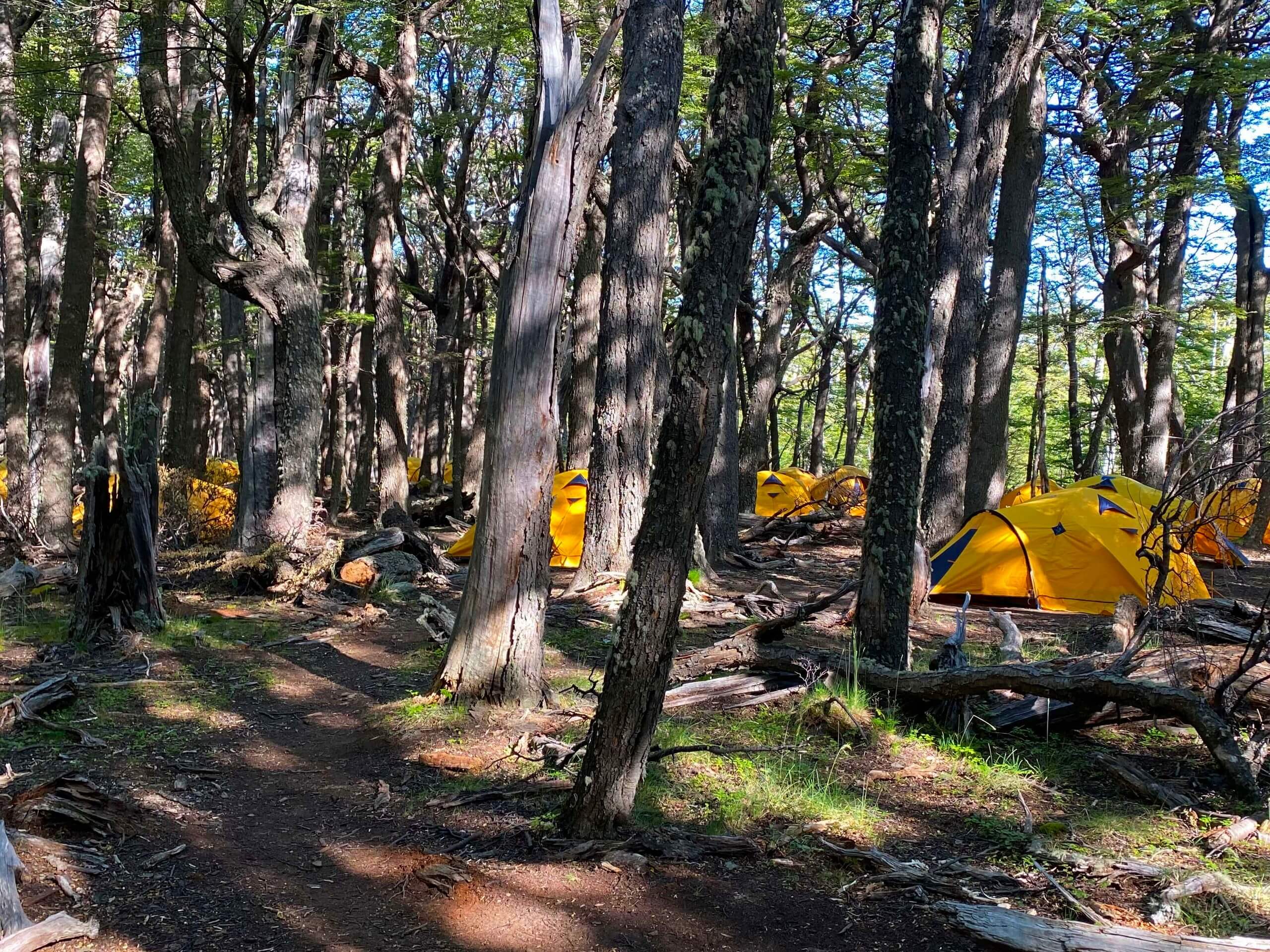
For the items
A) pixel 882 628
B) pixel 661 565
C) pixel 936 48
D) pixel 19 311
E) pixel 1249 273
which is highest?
pixel 1249 273

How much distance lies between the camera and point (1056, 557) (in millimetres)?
10664

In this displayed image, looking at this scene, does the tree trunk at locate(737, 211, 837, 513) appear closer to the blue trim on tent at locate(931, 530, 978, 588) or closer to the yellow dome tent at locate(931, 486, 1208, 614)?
the blue trim on tent at locate(931, 530, 978, 588)

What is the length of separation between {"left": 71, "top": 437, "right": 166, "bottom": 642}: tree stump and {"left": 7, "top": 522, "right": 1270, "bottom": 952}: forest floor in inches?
11.9

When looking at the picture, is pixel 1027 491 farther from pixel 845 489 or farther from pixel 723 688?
pixel 723 688

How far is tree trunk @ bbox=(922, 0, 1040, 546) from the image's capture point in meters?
11.1

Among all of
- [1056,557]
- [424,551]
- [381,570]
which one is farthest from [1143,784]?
[424,551]

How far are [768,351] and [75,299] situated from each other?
1163 cm

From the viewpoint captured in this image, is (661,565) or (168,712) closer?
(661,565)

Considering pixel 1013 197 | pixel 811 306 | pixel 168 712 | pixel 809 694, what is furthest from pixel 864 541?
pixel 811 306

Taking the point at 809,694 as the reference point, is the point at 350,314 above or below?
above

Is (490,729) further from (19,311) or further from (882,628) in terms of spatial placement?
(19,311)

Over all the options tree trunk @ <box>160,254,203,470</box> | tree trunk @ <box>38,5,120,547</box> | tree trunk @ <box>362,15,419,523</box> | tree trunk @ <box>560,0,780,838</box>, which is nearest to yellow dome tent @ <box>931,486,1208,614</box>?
tree trunk @ <box>560,0,780,838</box>

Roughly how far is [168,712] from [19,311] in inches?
393

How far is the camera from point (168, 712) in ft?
20.3
